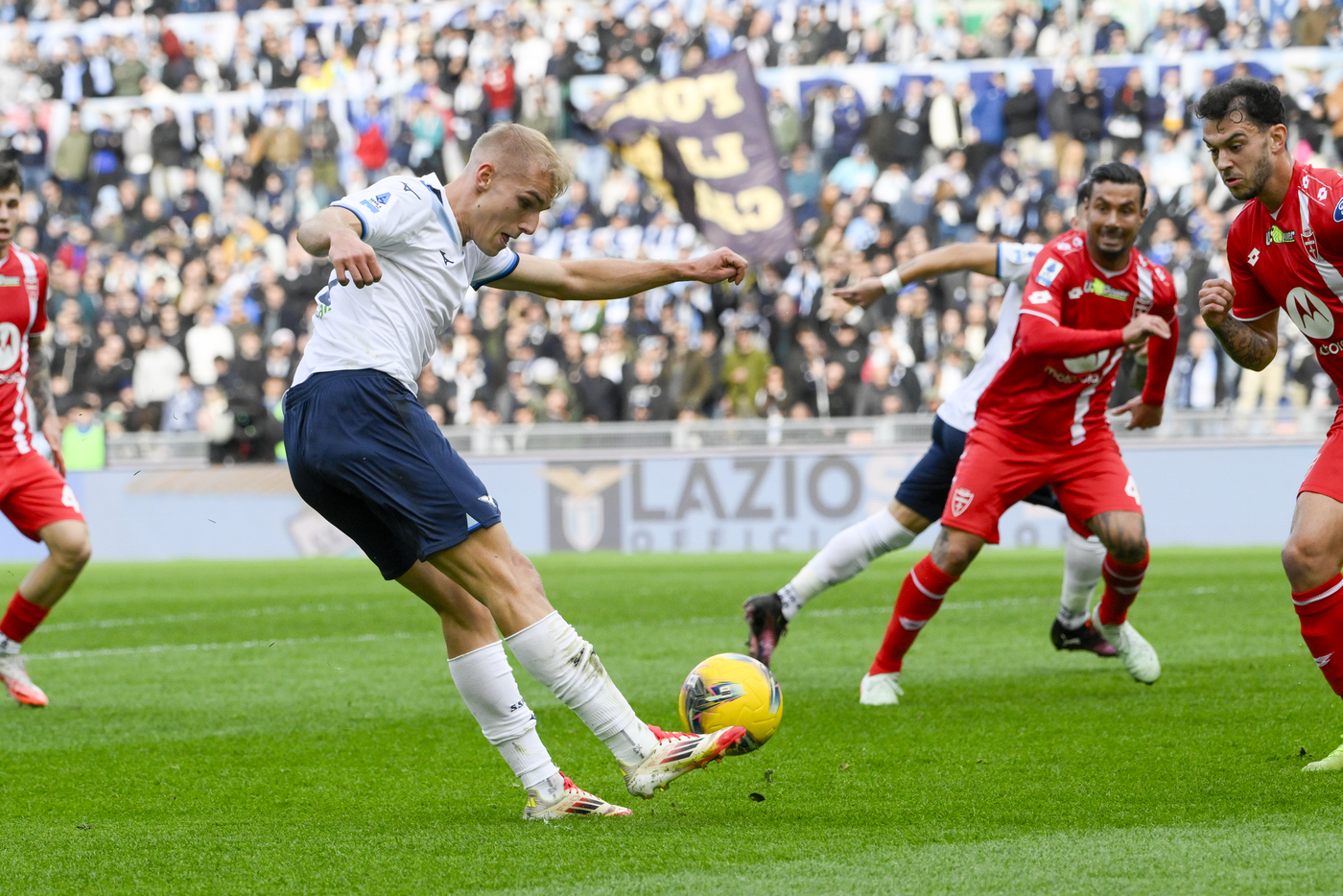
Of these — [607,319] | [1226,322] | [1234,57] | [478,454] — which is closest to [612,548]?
[478,454]

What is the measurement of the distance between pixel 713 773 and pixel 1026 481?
242 centimetres

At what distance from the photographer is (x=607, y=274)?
5281 millimetres

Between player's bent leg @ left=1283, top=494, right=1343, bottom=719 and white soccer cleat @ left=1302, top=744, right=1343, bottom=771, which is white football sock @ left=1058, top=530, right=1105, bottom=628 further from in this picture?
white soccer cleat @ left=1302, top=744, right=1343, bottom=771

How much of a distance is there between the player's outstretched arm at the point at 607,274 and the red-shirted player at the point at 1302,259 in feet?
4.97

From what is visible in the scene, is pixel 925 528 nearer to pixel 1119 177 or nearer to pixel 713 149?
pixel 1119 177

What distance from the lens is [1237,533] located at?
57.0 feet

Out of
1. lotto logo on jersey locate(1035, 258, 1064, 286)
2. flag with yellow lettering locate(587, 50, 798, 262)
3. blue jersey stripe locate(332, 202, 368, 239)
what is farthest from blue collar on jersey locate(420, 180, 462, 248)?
flag with yellow lettering locate(587, 50, 798, 262)

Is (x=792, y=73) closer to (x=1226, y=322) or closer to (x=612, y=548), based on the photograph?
(x=612, y=548)

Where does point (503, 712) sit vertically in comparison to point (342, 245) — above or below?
below

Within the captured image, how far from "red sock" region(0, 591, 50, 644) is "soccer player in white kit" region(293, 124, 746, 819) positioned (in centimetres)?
348

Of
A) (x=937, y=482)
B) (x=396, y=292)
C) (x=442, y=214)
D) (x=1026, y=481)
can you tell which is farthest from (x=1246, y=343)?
(x=396, y=292)

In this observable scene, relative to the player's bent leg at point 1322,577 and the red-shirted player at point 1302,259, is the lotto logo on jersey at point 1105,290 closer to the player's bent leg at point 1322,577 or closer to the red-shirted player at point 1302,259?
the red-shirted player at point 1302,259

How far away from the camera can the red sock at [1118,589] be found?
24.6ft

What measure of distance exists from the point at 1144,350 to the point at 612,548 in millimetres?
11223
